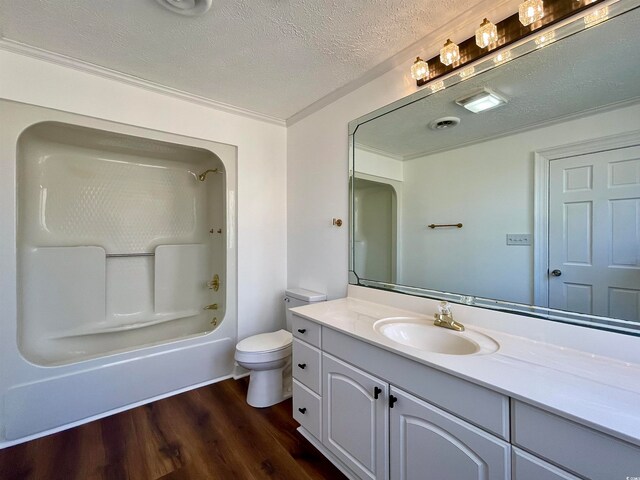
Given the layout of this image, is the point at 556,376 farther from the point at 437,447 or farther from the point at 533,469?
the point at 437,447

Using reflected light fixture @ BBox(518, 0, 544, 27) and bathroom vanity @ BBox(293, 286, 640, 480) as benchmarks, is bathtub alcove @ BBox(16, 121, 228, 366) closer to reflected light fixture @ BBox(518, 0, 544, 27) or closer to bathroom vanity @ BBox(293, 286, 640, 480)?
bathroom vanity @ BBox(293, 286, 640, 480)

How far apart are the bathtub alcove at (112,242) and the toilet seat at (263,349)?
0.55 m

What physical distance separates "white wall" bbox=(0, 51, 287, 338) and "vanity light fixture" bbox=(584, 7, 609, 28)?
219 cm

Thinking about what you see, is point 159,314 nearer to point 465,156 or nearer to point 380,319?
point 380,319

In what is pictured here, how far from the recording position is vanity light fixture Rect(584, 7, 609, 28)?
106cm

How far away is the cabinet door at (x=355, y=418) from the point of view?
1.20 meters

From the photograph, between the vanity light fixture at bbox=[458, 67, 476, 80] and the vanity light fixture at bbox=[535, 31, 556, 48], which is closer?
the vanity light fixture at bbox=[535, 31, 556, 48]

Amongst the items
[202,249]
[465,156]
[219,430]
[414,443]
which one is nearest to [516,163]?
[465,156]

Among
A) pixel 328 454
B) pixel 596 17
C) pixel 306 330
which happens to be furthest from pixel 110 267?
pixel 596 17

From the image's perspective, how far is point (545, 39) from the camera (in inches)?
46.8

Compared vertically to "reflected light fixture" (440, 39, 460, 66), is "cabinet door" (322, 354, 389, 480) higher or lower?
lower

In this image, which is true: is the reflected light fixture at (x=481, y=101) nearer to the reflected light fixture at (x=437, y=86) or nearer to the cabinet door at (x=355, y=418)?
the reflected light fixture at (x=437, y=86)

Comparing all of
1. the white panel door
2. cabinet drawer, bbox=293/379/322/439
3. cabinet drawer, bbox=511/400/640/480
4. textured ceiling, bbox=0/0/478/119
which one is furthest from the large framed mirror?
cabinet drawer, bbox=293/379/322/439

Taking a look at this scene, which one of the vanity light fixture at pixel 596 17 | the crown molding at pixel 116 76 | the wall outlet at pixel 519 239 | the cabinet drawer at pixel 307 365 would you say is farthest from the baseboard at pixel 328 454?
the crown molding at pixel 116 76
